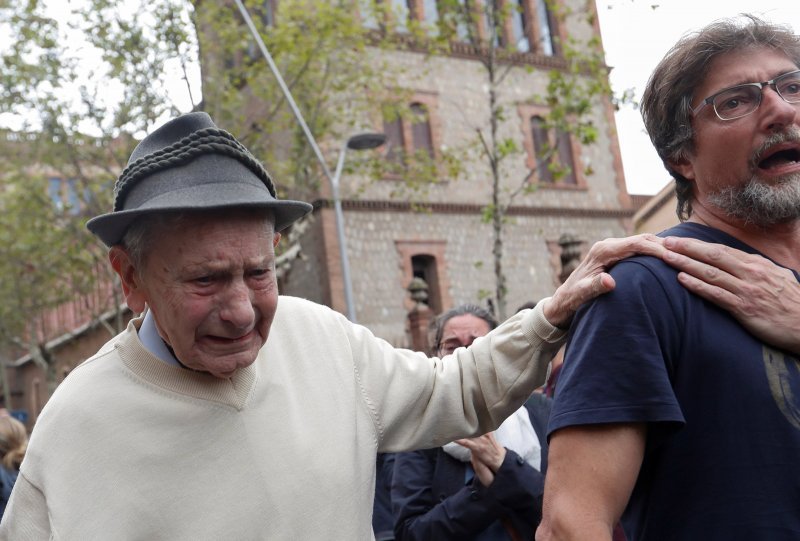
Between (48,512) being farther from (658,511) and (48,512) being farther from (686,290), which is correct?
(686,290)

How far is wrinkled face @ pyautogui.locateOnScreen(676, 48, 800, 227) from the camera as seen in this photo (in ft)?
7.62

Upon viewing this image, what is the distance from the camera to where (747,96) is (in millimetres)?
2355

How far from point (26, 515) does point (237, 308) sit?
762 millimetres

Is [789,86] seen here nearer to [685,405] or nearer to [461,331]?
[685,405]

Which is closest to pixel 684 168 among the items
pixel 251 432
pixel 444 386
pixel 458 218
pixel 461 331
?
pixel 444 386

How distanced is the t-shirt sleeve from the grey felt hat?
0.86 metres

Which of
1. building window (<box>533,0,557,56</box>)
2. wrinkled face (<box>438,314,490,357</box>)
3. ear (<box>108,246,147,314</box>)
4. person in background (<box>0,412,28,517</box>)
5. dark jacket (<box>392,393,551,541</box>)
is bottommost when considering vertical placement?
person in background (<box>0,412,28,517</box>)

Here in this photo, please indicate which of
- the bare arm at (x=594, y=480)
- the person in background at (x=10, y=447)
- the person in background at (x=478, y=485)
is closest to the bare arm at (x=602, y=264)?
the bare arm at (x=594, y=480)

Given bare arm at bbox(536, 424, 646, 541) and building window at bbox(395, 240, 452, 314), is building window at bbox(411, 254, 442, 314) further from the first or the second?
bare arm at bbox(536, 424, 646, 541)

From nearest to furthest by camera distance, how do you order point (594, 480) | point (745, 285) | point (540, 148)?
point (594, 480) < point (745, 285) < point (540, 148)

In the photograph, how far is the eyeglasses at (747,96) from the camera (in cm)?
235

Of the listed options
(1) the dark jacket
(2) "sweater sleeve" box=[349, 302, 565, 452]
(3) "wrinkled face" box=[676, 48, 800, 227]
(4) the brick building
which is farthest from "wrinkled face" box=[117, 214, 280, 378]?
(4) the brick building

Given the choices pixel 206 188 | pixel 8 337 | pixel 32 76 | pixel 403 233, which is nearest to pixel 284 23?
pixel 32 76

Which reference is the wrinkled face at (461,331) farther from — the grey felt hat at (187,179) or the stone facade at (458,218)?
the stone facade at (458,218)
